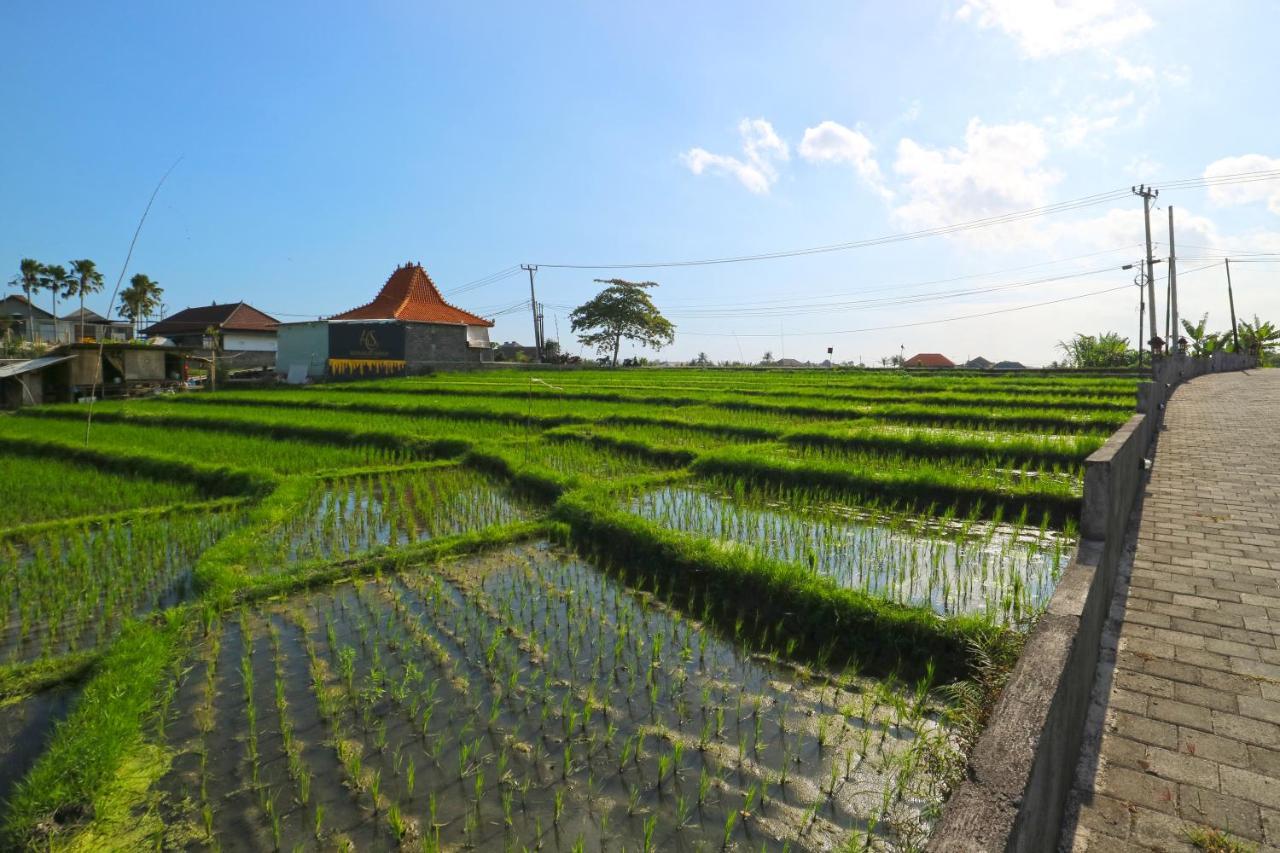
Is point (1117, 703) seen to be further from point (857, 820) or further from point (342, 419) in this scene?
point (342, 419)

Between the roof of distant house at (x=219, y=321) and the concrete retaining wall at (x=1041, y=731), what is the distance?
4513cm

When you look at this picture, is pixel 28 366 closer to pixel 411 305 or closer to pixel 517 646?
pixel 411 305

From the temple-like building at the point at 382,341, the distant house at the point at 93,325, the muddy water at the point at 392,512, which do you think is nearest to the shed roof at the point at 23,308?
the distant house at the point at 93,325

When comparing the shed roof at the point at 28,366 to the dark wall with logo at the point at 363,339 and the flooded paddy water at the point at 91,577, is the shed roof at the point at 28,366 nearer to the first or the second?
the dark wall with logo at the point at 363,339

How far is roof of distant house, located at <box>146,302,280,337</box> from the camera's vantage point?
138ft

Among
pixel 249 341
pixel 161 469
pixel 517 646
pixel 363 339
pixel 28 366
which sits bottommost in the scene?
pixel 517 646

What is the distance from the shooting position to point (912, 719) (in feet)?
11.7

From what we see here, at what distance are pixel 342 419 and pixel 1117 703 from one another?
15861 millimetres

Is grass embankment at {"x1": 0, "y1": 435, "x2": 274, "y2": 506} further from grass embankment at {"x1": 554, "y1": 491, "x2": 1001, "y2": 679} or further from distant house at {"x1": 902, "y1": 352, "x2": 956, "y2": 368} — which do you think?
distant house at {"x1": 902, "y1": 352, "x2": 956, "y2": 368}

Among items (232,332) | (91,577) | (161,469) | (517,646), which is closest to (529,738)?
(517,646)

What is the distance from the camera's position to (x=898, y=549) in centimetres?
629

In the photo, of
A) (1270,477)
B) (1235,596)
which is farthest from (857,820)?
(1270,477)

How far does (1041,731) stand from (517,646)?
3.20m

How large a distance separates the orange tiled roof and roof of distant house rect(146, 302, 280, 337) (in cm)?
1079
